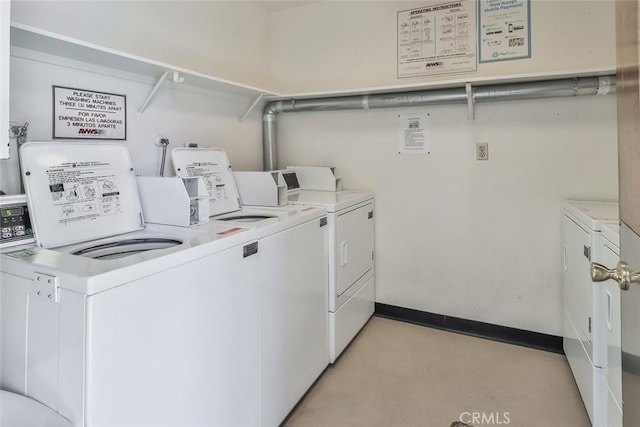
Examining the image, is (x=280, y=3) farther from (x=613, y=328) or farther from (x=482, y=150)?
(x=613, y=328)

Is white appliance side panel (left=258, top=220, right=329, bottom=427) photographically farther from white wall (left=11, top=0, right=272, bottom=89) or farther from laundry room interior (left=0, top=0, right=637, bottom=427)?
white wall (left=11, top=0, right=272, bottom=89)

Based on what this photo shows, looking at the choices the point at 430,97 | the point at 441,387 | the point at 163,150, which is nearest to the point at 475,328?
the point at 441,387

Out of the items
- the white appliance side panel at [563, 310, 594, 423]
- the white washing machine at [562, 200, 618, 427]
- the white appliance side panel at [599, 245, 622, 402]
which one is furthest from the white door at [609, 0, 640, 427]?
the white appliance side panel at [563, 310, 594, 423]

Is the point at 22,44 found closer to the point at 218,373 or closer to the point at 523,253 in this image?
the point at 218,373

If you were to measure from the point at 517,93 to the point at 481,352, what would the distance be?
1.63 meters

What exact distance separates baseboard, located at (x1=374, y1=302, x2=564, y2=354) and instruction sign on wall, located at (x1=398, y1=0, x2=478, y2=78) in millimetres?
1740

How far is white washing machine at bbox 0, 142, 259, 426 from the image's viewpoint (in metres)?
0.98

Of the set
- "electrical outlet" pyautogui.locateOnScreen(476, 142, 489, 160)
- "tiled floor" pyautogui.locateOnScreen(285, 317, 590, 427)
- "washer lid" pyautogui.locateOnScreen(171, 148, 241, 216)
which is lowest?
"tiled floor" pyautogui.locateOnScreen(285, 317, 590, 427)

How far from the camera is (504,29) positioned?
96.2 inches

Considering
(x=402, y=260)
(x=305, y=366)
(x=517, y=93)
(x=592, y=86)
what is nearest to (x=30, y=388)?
(x=305, y=366)

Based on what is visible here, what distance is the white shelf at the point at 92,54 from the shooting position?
54.5 inches

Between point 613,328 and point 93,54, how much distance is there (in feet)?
7.76

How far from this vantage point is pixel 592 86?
84.7 inches

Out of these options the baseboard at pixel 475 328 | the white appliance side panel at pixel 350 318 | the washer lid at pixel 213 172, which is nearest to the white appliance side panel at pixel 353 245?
the white appliance side panel at pixel 350 318
